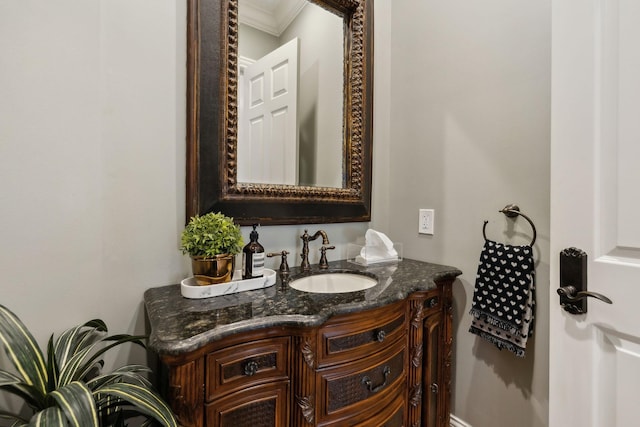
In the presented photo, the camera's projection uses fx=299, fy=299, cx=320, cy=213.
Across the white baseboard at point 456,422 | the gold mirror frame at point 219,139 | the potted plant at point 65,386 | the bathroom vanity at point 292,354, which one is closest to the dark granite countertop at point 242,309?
the bathroom vanity at point 292,354

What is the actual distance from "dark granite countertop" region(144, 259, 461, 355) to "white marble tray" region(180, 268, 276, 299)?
0.06 feet

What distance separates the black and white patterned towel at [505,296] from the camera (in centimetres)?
116

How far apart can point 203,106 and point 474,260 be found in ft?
4.42

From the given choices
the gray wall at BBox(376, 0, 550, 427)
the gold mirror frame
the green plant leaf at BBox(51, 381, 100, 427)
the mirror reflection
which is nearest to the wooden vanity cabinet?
the green plant leaf at BBox(51, 381, 100, 427)

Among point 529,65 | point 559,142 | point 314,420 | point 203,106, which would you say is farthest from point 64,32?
point 529,65

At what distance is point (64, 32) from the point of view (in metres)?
0.90

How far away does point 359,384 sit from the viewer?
3.09ft

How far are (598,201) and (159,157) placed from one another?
1.40m

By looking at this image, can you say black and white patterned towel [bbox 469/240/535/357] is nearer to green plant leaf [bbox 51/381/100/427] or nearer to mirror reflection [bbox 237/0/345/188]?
mirror reflection [bbox 237/0/345/188]

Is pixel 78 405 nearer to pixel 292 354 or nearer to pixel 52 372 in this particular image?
pixel 52 372

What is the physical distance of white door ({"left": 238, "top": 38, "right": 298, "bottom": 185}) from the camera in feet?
4.14

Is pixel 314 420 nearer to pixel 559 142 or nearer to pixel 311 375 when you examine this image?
pixel 311 375

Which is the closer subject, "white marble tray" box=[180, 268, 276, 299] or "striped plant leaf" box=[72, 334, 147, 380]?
"striped plant leaf" box=[72, 334, 147, 380]

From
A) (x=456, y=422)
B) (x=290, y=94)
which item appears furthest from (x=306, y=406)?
(x=290, y=94)
